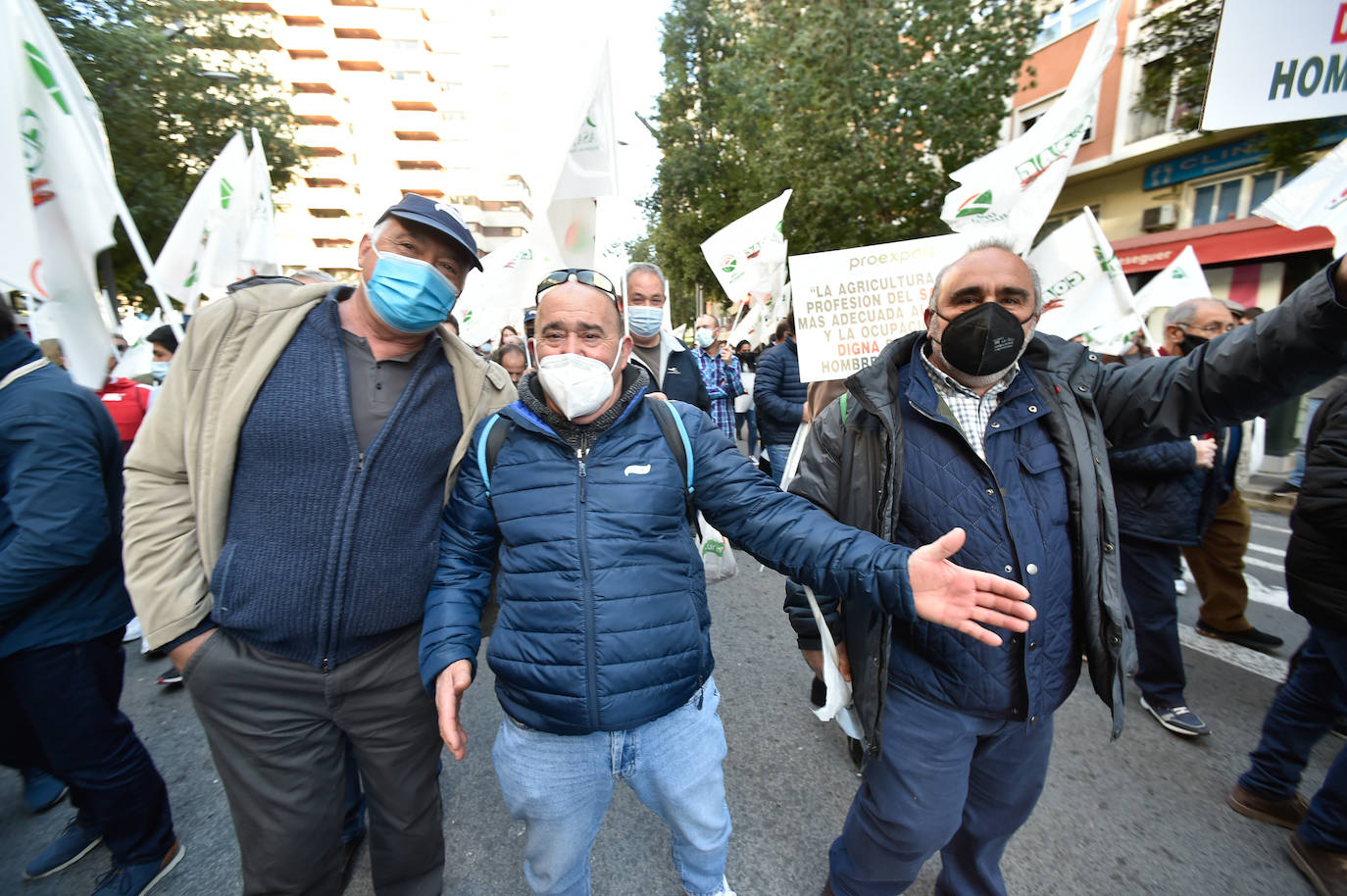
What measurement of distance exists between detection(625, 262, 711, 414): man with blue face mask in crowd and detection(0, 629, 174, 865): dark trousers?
268cm

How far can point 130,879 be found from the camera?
6.85 feet

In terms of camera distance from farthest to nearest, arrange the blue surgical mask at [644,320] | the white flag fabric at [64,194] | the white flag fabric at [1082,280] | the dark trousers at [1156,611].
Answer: the white flag fabric at [1082,280] < the blue surgical mask at [644,320] < the dark trousers at [1156,611] < the white flag fabric at [64,194]

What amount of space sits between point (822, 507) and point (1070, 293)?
13.0 feet

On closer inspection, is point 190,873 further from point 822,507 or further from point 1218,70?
point 1218,70

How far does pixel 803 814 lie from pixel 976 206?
3.32 m

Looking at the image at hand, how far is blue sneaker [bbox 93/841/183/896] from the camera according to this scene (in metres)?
2.07

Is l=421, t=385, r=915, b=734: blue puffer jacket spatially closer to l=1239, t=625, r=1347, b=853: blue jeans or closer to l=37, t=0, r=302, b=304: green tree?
l=1239, t=625, r=1347, b=853: blue jeans

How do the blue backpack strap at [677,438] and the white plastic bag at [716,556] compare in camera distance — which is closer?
the blue backpack strap at [677,438]

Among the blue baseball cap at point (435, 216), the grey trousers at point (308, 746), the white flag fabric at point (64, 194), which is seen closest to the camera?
the grey trousers at point (308, 746)

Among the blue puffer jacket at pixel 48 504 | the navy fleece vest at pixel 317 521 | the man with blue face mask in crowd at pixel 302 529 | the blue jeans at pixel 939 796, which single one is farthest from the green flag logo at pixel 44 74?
the blue jeans at pixel 939 796

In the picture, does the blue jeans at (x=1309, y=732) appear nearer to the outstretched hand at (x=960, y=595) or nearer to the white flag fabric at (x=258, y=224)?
the outstretched hand at (x=960, y=595)

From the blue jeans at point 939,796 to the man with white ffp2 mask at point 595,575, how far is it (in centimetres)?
44

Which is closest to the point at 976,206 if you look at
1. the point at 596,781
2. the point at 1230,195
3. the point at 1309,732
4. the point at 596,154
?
the point at 596,154

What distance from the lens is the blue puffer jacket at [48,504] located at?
1718 mm
